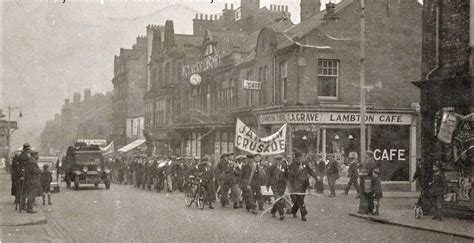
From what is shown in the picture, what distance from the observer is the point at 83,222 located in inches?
602

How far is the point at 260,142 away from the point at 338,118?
30.3 feet

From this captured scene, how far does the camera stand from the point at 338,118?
29.3m

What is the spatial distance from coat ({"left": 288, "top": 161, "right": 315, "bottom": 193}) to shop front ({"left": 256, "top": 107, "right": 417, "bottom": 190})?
12.1 m

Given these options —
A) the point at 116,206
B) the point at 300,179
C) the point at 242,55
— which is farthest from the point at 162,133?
the point at 300,179

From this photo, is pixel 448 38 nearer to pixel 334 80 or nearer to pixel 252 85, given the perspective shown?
pixel 334 80

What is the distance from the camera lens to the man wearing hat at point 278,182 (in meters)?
16.5

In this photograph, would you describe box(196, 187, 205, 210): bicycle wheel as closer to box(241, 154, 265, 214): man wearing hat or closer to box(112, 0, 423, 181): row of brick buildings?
box(241, 154, 265, 214): man wearing hat

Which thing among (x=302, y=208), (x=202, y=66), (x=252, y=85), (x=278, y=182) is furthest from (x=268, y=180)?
(x=202, y=66)

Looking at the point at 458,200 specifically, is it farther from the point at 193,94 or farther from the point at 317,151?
the point at 193,94

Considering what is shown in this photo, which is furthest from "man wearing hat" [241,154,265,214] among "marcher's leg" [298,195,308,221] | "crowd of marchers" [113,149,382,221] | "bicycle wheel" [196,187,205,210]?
"marcher's leg" [298,195,308,221]

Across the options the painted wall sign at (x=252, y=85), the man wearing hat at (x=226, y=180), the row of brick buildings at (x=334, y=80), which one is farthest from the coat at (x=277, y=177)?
the painted wall sign at (x=252, y=85)

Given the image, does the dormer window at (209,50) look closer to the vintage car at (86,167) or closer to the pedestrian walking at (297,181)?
the vintage car at (86,167)

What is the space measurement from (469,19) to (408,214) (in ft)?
17.9

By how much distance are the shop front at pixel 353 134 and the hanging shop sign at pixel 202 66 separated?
10046mm
